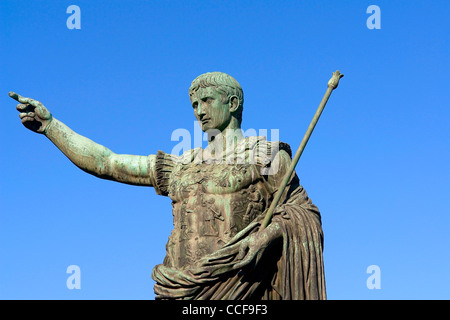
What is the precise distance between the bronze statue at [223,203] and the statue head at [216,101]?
0.05ft

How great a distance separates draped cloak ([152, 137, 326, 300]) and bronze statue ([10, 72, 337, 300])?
1cm

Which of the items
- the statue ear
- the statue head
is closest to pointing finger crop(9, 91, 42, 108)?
the statue head

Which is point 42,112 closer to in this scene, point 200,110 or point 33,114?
point 33,114

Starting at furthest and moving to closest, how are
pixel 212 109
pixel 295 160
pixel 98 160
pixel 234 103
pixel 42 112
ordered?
pixel 98 160, pixel 42 112, pixel 234 103, pixel 212 109, pixel 295 160

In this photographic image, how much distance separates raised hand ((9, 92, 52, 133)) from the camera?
Result: 49.4 feet

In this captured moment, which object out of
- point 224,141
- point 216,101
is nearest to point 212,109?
point 216,101

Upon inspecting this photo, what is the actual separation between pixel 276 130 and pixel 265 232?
1812 millimetres

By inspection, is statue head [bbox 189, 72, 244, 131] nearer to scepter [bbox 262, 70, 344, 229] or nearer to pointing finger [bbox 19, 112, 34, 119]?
scepter [bbox 262, 70, 344, 229]

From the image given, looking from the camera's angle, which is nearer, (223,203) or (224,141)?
(223,203)

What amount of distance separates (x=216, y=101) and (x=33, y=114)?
2.65 m

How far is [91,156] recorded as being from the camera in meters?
15.2

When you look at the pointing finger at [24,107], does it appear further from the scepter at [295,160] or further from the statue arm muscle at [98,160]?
the scepter at [295,160]

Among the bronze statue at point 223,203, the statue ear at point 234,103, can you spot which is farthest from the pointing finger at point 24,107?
the statue ear at point 234,103
